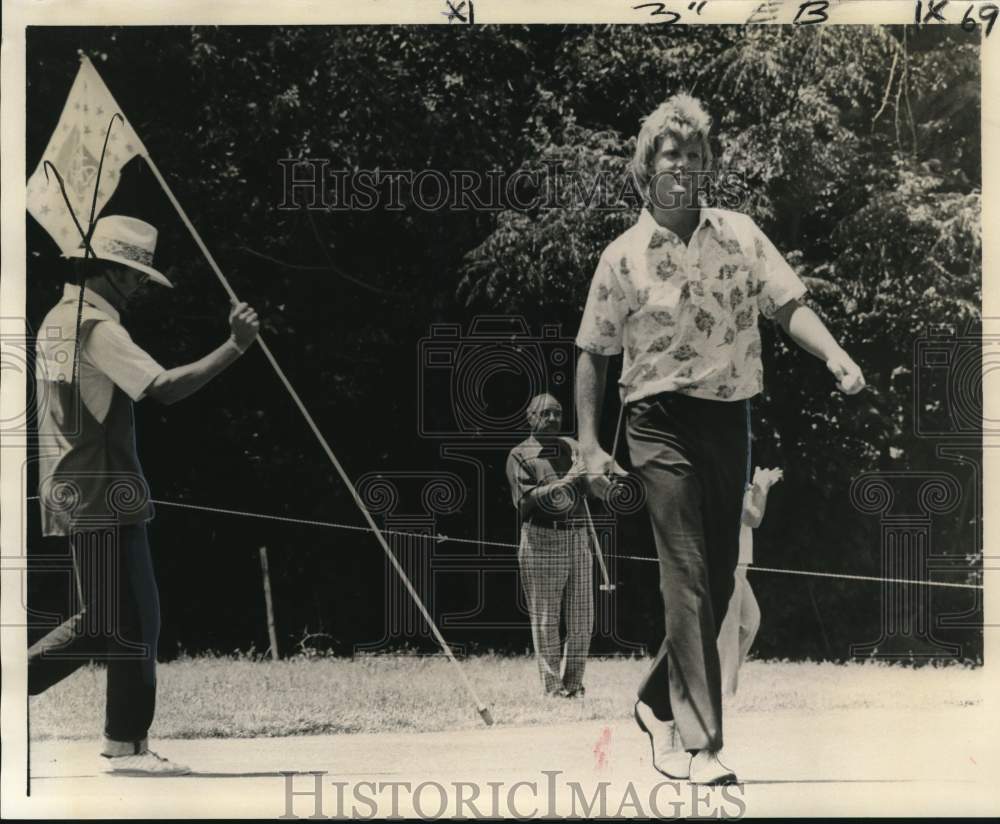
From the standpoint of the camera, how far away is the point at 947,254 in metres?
9.27

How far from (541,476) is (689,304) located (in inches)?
42.2

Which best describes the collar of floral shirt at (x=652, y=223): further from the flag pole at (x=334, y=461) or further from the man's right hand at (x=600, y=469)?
the flag pole at (x=334, y=461)

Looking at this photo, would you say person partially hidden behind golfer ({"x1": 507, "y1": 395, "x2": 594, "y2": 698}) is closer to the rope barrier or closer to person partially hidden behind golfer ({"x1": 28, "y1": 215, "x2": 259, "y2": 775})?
the rope barrier

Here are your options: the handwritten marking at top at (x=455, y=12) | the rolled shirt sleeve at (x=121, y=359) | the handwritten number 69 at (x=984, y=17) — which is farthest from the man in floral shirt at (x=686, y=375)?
the rolled shirt sleeve at (x=121, y=359)

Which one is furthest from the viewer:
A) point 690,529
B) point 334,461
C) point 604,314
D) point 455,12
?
point 334,461

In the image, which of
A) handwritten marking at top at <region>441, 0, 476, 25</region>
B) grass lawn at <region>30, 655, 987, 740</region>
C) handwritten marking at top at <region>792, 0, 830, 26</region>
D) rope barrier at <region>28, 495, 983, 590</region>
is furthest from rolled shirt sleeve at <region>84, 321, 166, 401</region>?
handwritten marking at top at <region>792, 0, 830, 26</region>

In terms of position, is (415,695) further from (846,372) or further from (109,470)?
(846,372)

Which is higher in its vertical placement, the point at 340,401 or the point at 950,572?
the point at 340,401

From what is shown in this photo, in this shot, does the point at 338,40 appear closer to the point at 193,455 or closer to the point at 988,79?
the point at 193,455

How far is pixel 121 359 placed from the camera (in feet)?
29.4

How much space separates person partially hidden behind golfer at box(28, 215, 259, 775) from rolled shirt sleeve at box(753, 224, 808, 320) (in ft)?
7.65

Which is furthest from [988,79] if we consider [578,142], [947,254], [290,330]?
[290,330]

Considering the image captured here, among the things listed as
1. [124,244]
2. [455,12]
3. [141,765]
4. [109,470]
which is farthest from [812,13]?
[141,765]

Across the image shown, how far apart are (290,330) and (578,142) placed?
161 cm
